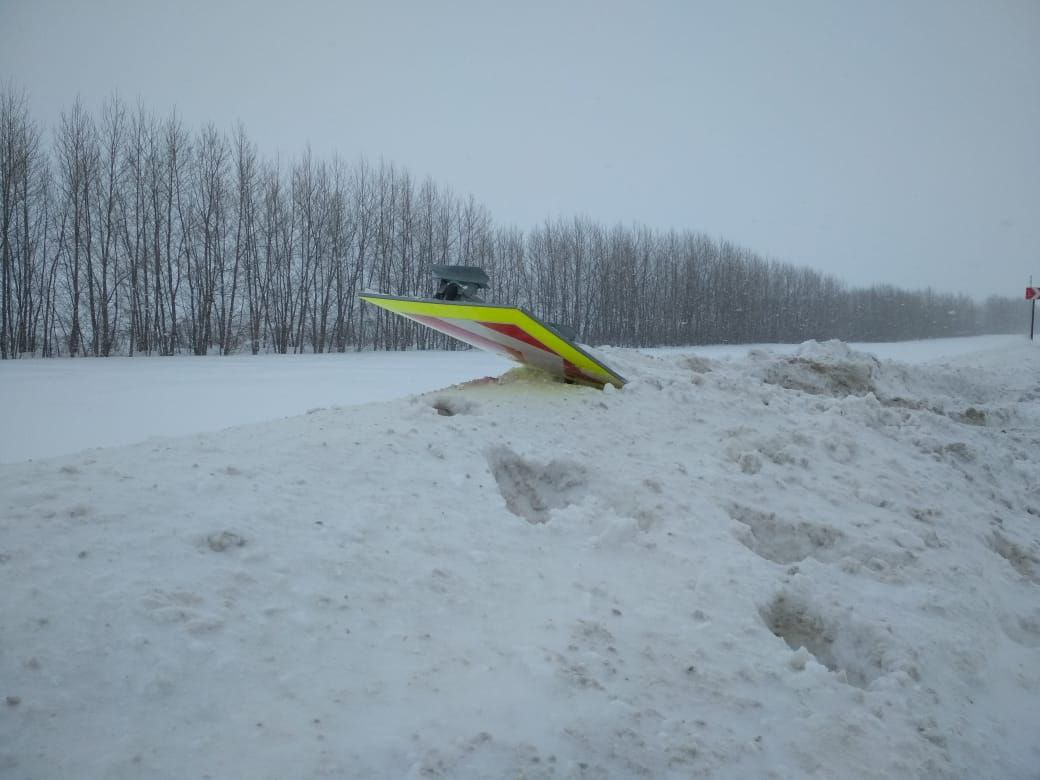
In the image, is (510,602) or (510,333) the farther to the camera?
(510,333)

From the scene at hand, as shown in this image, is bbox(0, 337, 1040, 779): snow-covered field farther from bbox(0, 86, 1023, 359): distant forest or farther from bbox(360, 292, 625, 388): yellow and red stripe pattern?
bbox(0, 86, 1023, 359): distant forest

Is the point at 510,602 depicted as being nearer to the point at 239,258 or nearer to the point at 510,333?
the point at 510,333

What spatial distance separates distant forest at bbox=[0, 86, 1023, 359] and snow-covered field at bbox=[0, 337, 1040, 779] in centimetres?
1151

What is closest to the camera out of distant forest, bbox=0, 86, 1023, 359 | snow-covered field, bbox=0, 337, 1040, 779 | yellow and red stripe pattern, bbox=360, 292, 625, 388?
snow-covered field, bbox=0, 337, 1040, 779

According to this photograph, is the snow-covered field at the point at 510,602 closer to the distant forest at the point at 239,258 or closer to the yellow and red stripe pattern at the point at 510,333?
the yellow and red stripe pattern at the point at 510,333

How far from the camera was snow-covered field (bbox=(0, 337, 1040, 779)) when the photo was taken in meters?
1.40

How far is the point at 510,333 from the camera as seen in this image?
3877 millimetres

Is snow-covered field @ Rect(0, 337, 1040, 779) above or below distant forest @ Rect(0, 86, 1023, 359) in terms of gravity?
below

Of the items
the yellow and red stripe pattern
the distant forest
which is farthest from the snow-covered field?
the distant forest

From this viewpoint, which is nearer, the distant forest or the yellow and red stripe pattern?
the yellow and red stripe pattern

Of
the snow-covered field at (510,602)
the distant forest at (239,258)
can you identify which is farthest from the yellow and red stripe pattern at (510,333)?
the distant forest at (239,258)

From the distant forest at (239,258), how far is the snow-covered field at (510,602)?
11.5 metres

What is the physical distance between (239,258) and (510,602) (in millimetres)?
16665

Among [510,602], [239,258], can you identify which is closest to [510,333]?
[510,602]
